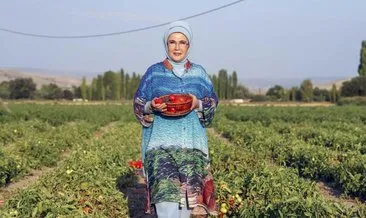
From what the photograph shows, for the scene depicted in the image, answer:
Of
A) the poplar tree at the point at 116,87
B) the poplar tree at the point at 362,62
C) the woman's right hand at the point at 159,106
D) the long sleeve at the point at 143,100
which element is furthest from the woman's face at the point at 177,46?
the poplar tree at the point at 116,87

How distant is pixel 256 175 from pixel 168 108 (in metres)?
2.64

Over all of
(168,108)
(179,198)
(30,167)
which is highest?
(168,108)

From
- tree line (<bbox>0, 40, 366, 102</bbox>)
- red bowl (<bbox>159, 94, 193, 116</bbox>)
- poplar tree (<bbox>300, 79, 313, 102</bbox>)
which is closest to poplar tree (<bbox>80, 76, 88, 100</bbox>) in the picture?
tree line (<bbox>0, 40, 366, 102</bbox>)

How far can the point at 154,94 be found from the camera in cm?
352

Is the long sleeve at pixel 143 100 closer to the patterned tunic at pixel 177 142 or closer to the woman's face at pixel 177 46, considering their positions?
the patterned tunic at pixel 177 142

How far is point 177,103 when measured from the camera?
3342mm

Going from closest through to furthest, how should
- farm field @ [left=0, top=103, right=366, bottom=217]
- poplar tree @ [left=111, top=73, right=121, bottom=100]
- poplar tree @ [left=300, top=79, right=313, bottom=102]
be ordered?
farm field @ [left=0, top=103, right=366, bottom=217]
poplar tree @ [left=300, top=79, right=313, bottom=102]
poplar tree @ [left=111, top=73, right=121, bottom=100]

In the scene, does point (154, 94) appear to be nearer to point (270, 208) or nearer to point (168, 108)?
point (168, 108)

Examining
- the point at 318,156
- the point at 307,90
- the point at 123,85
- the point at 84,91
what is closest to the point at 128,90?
the point at 123,85

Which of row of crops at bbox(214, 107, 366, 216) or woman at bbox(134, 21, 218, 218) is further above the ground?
woman at bbox(134, 21, 218, 218)

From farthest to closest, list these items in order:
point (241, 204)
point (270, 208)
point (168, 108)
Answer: point (241, 204), point (270, 208), point (168, 108)

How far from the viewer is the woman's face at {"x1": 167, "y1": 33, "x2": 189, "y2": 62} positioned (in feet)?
11.2

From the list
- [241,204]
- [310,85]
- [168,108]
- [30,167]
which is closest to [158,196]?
[168,108]

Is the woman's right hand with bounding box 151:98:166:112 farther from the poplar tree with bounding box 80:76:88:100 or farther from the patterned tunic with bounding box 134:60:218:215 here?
the poplar tree with bounding box 80:76:88:100
